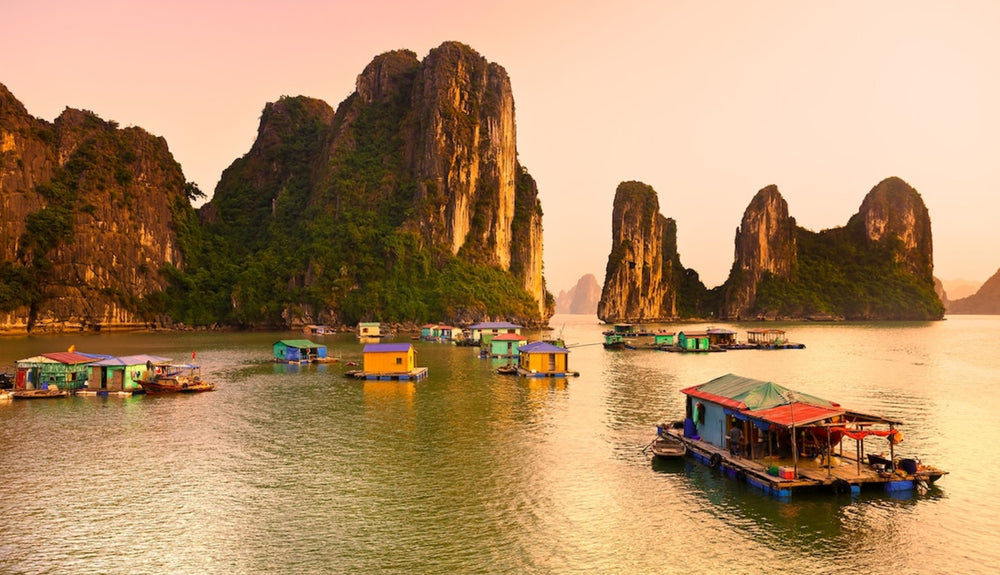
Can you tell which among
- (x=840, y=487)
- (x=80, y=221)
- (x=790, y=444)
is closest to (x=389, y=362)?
(x=790, y=444)

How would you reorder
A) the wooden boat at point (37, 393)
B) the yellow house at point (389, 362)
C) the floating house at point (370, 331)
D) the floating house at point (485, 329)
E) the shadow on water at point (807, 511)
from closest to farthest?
the shadow on water at point (807, 511) < the wooden boat at point (37, 393) < the yellow house at point (389, 362) < the floating house at point (485, 329) < the floating house at point (370, 331)

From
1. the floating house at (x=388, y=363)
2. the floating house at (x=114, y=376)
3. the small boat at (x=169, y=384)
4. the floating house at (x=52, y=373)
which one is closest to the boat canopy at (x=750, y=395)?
the floating house at (x=388, y=363)

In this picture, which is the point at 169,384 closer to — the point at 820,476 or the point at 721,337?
the point at 820,476

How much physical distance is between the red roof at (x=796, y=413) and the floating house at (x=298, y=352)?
4963 cm

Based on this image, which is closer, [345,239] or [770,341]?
[770,341]

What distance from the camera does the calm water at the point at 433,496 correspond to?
53.4ft

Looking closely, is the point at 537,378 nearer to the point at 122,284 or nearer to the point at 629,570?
the point at 629,570

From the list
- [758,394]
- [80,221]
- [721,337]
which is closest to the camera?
[758,394]

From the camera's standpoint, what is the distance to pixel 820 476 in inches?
820

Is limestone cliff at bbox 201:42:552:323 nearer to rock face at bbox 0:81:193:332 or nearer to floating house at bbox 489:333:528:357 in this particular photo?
rock face at bbox 0:81:193:332

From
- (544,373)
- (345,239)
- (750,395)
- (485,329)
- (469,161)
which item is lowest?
(544,373)

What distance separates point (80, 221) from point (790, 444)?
14055 centimetres

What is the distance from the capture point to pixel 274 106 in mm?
188000

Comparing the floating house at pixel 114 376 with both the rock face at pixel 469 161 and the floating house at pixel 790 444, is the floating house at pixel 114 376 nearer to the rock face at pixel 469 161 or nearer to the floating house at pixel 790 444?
the floating house at pixel 790 444
